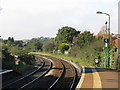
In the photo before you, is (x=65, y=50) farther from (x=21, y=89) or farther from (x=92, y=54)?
(x=21, y=89)

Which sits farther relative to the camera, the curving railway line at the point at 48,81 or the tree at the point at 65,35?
the tree at the point at 65,35

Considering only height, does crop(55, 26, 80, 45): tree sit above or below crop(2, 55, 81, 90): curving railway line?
above

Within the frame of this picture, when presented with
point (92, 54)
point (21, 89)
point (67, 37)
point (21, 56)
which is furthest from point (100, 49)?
point (67, 37)

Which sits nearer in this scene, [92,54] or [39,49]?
[92,54]

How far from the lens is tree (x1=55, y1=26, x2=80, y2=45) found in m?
97.0

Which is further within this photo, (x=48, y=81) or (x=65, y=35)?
(x=65, y=35)

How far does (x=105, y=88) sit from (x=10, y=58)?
20.8 meters

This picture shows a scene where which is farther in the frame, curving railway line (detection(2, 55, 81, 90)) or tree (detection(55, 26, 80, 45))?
tree (detection(55, 26, 80, 45))

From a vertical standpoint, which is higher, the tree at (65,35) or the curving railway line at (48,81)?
the tree at (65,35)

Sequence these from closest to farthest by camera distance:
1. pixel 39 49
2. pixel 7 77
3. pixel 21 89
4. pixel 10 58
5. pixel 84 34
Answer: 1. pixel 21 89
2. pixel 7 77
3. pixel 10 58
4. pixel 84 34
5. pixel 39 49

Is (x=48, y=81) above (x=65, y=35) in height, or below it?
below

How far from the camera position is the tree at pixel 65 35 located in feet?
318

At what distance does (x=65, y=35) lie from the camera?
9762 centimetres

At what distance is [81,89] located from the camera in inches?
570
